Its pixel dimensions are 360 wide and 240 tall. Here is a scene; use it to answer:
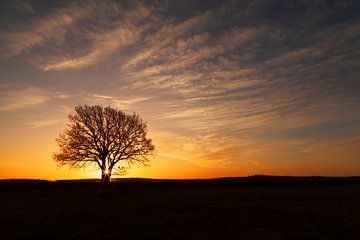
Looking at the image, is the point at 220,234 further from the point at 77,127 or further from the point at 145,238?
Answer: the point at 77,127

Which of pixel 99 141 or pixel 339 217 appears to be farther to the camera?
pixel 99 141

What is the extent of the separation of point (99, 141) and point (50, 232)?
3174 cm

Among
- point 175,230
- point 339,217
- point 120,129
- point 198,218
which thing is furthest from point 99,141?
point 339,217

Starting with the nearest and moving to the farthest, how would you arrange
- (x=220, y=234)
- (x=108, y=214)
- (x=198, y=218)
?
(x=220, y=234) < (x=198, y=218) < (x=108, y=214)

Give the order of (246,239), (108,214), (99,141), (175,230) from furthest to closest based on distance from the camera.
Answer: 1. (99,141)
2. (108,214)
3. (175,230)
4. (246,239)

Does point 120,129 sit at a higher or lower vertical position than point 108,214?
higher

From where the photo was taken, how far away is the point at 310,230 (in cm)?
1872


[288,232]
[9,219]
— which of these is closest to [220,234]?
[288,232]

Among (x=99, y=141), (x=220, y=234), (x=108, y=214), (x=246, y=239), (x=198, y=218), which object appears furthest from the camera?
(x=99, y=141)

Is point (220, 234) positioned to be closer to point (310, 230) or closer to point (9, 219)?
point (310, 230)

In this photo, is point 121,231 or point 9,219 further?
point 9,219

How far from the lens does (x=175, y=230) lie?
61.7ft

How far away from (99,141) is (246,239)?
37.4 metres

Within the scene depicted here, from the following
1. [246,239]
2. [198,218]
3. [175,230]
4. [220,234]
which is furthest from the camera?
[198,218]
